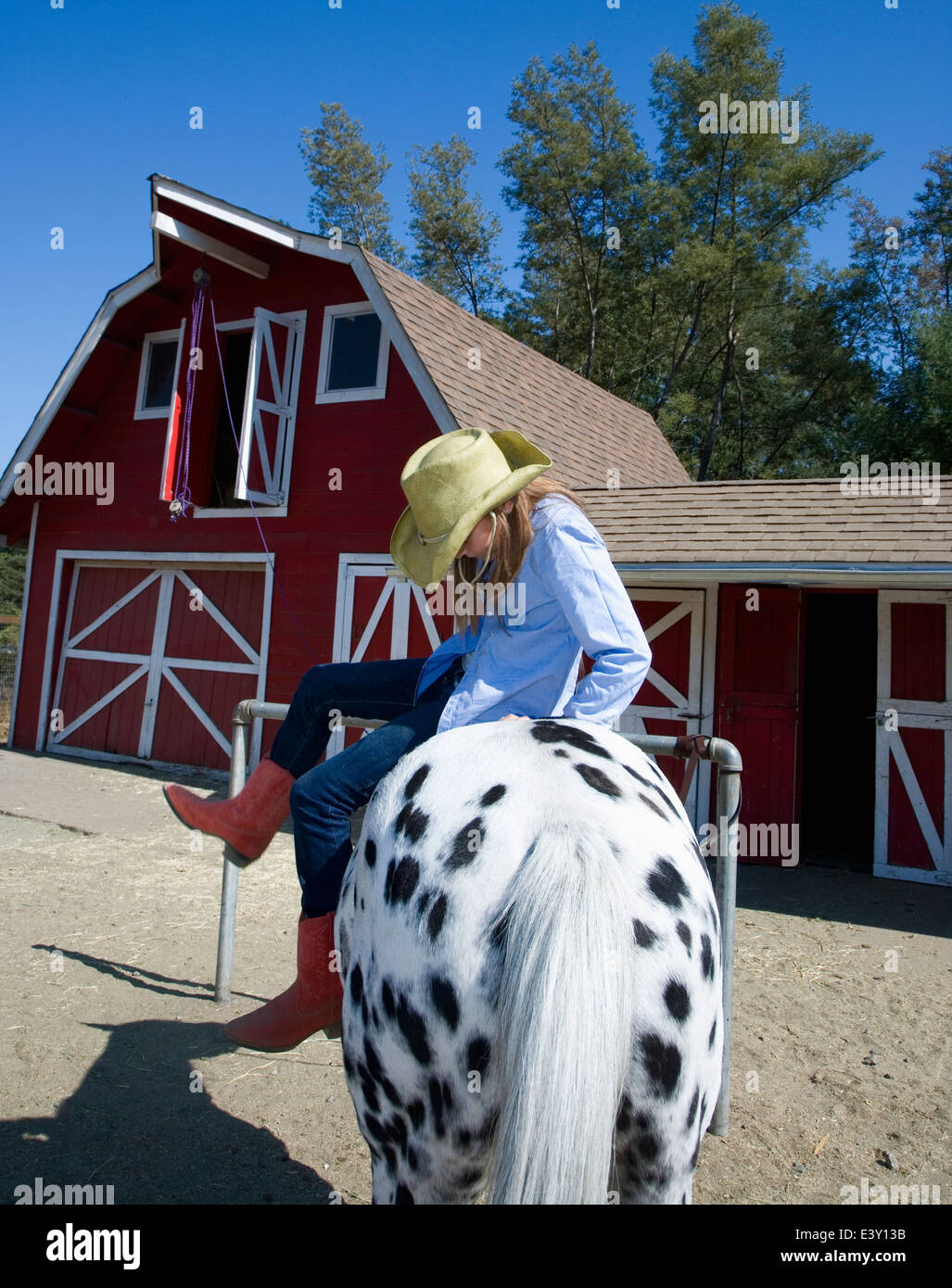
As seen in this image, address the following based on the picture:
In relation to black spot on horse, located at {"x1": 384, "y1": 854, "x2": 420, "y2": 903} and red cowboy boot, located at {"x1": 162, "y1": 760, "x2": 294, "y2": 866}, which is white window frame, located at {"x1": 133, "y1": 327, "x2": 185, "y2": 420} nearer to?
red cowboy boot, located at {"x1": 162, "y1": 760, "x2": 294, "y2": 866}

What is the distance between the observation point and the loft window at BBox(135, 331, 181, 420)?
12.2 meters

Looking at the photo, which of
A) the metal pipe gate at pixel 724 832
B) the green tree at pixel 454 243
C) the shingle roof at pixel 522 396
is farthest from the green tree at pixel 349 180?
the metal pipe gate at pixel 724 832

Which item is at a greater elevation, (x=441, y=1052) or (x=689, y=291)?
(x=689, y=291)

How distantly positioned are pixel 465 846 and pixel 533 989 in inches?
11.2

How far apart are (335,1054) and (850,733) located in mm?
9823

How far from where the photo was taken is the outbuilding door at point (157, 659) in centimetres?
1120

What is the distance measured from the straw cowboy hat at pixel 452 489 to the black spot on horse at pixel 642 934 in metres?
0.96

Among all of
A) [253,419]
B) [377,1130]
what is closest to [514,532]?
[377,1130]

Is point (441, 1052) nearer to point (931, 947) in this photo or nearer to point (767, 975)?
point (767, 975)

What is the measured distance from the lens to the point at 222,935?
4227 mm

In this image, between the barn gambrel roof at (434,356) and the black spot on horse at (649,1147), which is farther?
the barn gambrel roof at (434,356)

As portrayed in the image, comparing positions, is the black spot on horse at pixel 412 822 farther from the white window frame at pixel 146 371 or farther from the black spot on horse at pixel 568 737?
the white window frame at pixel 146 371

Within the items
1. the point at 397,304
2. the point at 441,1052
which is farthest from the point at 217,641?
the point at 441,1052

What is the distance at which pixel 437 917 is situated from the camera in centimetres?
151
